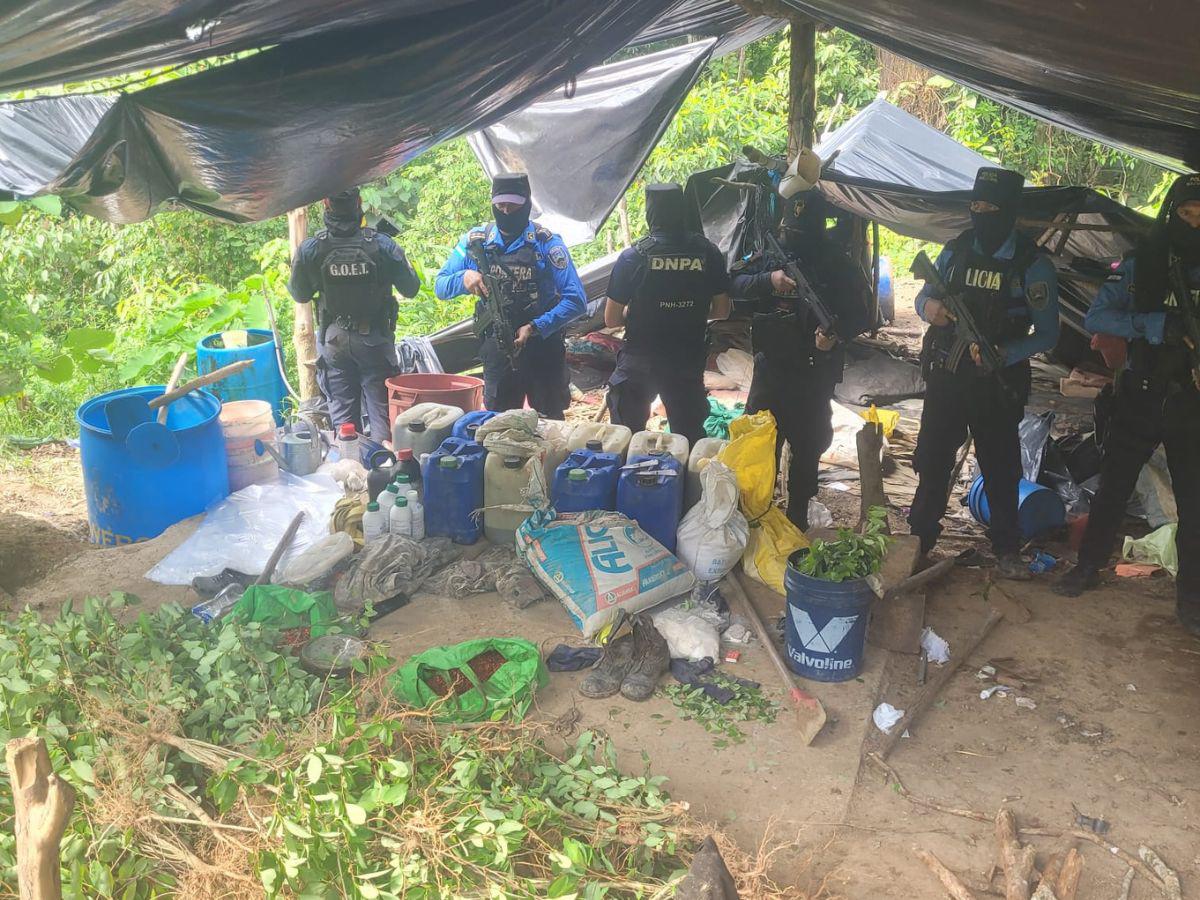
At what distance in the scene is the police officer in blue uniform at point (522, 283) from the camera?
232 inches

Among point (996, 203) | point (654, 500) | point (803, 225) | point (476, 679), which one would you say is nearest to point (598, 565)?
point (654, 500)

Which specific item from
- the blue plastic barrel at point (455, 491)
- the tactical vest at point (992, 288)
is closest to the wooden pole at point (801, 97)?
the tactical vest at point (992, 288)

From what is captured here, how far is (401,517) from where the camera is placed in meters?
4.93

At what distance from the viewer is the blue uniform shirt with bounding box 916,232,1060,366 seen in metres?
4.72

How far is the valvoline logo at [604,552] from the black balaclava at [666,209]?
1.77 metres

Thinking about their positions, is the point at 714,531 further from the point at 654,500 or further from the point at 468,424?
the point at 468,424

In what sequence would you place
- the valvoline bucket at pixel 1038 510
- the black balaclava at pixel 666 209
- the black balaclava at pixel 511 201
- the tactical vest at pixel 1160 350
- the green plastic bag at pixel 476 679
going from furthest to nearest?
the black balaclava at pixel 511 201 < the valvoline bucket at pixel 1038 510 < the black balaclava at pixel 666 209 < the tactical vest at pixel 1160 350 < the green plastic bag at pixel 476 679

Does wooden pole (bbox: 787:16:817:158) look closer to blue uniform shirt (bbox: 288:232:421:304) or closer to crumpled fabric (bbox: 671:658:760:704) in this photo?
blue uniform shirt (bbox: 288:232:421:304)

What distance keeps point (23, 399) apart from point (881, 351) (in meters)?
7.26

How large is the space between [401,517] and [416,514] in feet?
0.28

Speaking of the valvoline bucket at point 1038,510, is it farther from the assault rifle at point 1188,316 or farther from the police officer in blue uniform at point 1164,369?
the assault rifle at point 1188,316

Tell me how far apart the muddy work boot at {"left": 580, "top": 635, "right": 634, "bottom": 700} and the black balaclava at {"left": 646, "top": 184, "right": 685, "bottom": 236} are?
233cm

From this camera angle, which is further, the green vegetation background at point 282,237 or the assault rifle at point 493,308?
the green vegetation background at point 282,237

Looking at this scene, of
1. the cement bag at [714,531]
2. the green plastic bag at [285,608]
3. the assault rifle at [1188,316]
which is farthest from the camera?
the cement bag at [714,531]
